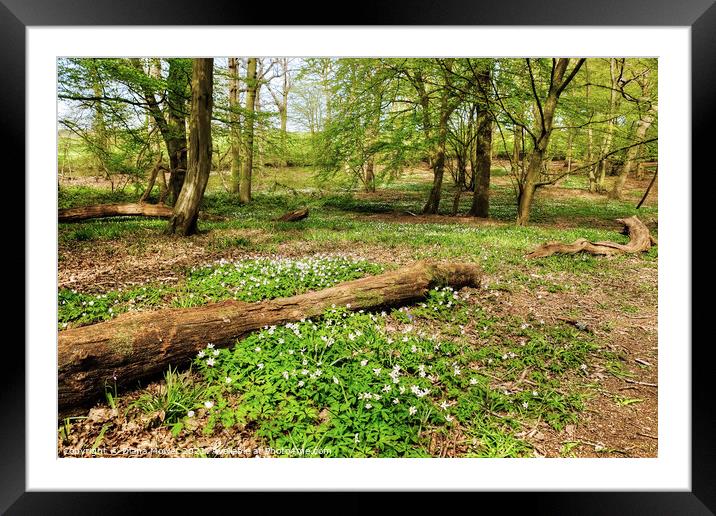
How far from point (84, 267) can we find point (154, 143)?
55.8 inches

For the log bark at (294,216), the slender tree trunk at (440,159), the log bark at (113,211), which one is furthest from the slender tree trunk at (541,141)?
the log bark at (113,211)

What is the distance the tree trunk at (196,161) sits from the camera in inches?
130

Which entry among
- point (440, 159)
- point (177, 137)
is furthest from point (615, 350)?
point (177, 137)

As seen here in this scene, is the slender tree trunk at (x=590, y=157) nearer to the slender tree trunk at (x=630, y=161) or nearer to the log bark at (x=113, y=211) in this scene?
the slender tree trunk at (x=630, y=161)

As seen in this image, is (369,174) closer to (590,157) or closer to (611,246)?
(590,157)

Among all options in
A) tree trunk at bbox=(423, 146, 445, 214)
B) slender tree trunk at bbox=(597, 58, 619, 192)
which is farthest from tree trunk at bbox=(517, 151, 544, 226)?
tree trunk at bbox=(423, 146, 445, 214)

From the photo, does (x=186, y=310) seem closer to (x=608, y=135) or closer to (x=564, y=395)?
(x=564, y=395)

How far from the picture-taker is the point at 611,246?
3.02 m

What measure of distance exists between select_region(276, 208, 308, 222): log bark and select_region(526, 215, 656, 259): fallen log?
2.38 meters

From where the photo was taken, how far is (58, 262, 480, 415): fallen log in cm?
206

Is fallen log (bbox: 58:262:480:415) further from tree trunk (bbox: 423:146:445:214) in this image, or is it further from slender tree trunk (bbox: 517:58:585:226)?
slender tree trunk (bbox: 517:58:585:226)
